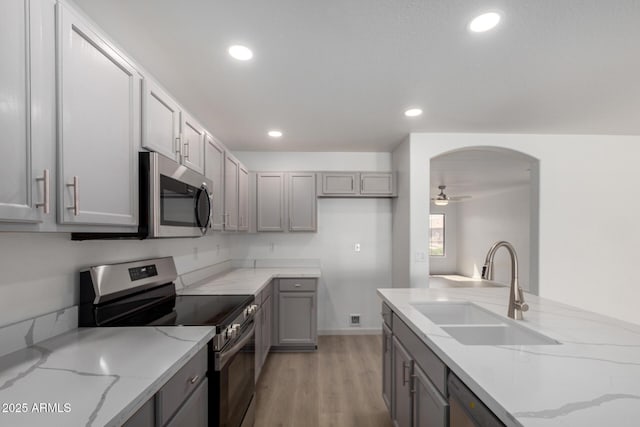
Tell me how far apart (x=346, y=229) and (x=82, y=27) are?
135 inches

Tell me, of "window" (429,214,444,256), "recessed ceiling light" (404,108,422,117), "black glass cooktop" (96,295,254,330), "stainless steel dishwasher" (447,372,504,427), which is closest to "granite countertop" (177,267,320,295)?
"black glass cooktop" (96,295,254,330)

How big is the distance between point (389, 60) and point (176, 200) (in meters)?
1.54

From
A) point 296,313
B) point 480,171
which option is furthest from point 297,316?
point 480,171

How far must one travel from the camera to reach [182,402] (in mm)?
1171

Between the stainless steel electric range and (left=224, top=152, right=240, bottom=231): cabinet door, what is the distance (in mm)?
789

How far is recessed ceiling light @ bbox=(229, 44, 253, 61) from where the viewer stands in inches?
69.1

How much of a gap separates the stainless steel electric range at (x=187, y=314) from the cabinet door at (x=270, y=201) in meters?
1.70

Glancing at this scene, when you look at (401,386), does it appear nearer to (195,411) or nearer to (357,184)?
(195,411)

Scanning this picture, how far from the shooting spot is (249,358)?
2086 millimetres

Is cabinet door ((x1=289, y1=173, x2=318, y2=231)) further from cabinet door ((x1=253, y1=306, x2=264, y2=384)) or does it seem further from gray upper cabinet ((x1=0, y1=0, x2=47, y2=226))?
gray upper cabinet ((x1=0, y1=0, x2=47, y2=226))

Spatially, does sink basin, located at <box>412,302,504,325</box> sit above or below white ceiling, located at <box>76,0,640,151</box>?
below

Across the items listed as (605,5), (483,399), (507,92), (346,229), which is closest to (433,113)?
(507,92)

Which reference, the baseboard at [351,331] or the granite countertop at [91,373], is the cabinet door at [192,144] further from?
the baseboard at [351,331]

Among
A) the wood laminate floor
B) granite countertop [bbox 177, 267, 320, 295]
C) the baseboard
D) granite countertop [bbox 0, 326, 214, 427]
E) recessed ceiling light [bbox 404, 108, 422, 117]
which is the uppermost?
recessed ceiling light [bbox 404, 108, 422, 117]
